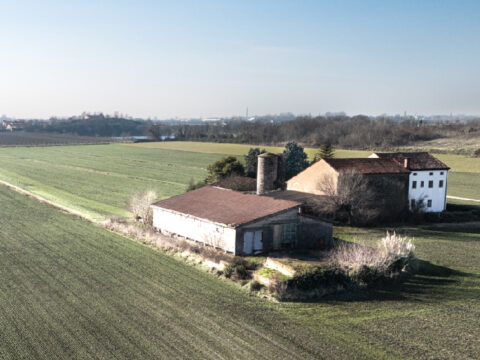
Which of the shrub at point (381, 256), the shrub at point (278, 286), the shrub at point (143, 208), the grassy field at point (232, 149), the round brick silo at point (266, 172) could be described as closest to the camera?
the shrub at point (278, 286)

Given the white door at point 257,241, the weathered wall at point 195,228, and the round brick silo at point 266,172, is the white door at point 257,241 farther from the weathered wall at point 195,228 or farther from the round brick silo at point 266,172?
the round brick silo at point 266,172

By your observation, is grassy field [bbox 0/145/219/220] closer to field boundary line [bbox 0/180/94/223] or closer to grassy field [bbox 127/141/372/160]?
field boundary line [bbox 0/180/94/223]

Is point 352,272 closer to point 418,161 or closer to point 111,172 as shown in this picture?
point 418,161

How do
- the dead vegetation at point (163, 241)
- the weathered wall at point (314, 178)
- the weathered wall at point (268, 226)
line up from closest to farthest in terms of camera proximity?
the dead vegetation at point (163, 241)
the weathered wall at point (268, 226)
the weathered wall at point (314, 178)

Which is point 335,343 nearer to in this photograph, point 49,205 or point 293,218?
point 293,218

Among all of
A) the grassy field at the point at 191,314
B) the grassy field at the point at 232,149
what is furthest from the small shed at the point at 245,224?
the grassy field at the point at 232,149
